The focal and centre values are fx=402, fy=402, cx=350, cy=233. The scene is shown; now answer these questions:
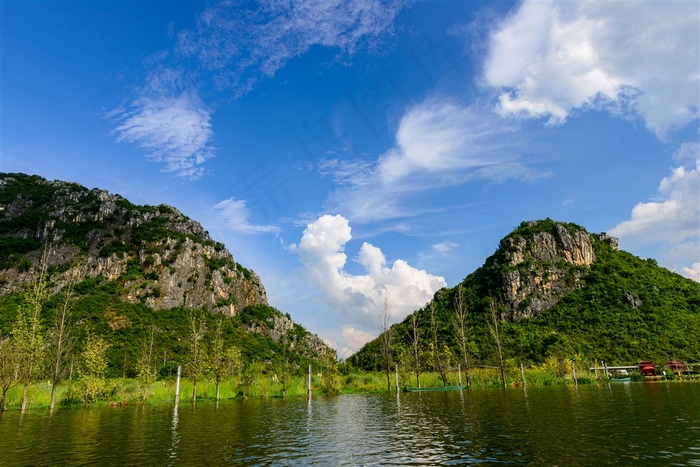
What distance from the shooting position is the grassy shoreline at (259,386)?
46375 millimetres

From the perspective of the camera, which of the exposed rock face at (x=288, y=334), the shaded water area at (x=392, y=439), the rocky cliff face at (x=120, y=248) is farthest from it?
the exposed rock face at (x=288, y=334)

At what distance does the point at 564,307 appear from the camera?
109 metres

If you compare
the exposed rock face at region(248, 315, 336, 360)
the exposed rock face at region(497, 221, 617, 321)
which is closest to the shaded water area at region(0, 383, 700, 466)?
the exposed rock face at region(497, 221, 617, 321)

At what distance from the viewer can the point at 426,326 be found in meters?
116

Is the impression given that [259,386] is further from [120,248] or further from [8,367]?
[120,248]

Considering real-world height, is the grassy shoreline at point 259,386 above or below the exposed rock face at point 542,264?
below

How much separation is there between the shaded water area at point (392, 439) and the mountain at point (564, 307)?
41045 millimetres

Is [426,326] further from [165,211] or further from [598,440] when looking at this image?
[165,211]

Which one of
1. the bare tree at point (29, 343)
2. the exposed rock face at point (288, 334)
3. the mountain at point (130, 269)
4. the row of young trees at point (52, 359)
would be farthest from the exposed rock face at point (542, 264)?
the bare tree at point (29, 343)

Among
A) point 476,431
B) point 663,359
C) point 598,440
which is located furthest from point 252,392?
point 663,359

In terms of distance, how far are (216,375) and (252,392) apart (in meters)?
12.1

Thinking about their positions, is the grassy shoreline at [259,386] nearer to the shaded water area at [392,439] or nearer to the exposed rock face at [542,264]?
the shaded water area at [392,439]

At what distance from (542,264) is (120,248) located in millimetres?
149935

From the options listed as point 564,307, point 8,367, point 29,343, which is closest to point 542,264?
point 564,307
